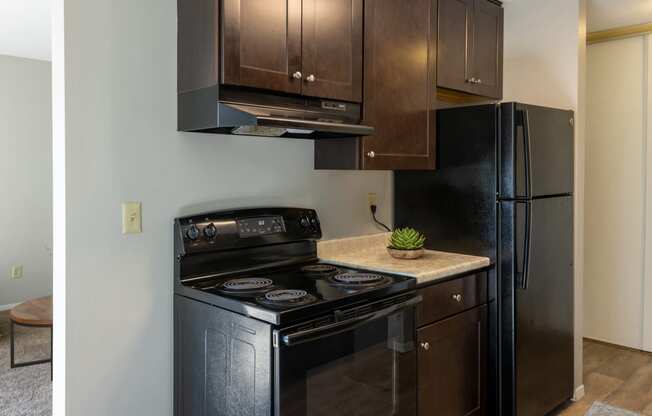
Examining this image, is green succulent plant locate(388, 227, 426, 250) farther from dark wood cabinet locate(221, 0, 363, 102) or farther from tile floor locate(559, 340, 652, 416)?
tile floor locate(559, 340, 652, 416)

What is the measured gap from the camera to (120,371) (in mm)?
1785

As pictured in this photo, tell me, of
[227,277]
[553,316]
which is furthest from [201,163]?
[553,316]

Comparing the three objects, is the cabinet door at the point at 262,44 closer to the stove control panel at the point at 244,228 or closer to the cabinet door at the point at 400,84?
the cabinet door at the point at 400,84

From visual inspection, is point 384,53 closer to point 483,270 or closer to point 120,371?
point 483,270

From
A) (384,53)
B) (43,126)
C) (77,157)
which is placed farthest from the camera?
(43,126)

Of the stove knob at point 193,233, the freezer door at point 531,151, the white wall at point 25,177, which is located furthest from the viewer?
the white wall at point 25,177

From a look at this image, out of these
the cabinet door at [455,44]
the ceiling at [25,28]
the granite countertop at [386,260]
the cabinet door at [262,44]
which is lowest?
the granite countertop at [386,260]

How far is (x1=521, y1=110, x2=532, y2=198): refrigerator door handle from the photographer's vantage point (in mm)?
2410

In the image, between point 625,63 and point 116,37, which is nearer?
point 116,37

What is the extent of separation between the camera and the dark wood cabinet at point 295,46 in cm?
172

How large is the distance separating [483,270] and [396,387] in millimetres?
835

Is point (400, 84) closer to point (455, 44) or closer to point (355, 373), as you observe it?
point (455, 44)

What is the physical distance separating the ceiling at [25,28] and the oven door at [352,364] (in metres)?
2.93

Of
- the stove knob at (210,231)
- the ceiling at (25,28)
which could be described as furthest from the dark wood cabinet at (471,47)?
the ceiling at (25,28)
